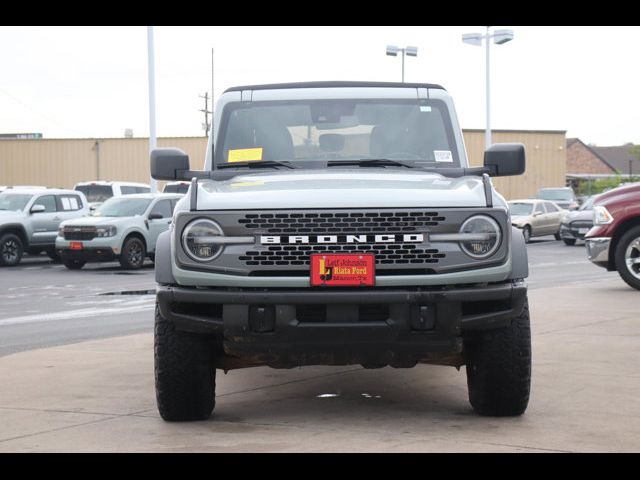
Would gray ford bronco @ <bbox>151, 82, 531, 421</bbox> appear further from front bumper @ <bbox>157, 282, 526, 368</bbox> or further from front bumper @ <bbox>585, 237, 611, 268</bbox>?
front bumper @ <bbox>585, 237, 611, 268</bbox>

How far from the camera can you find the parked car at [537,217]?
37.6 meters

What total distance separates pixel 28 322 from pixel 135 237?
36.0ft

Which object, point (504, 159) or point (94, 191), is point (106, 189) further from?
point (504, 159)

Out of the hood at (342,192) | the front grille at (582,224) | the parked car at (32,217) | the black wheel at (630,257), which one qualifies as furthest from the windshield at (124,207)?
the hood at (342,192)

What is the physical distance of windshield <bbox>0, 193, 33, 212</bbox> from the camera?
26188 millimetres

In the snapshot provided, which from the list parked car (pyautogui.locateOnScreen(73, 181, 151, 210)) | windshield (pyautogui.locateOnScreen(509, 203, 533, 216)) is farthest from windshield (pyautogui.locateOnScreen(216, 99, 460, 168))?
windshield (pyautogui.locateOnScreen(509, 203, 533, 216))

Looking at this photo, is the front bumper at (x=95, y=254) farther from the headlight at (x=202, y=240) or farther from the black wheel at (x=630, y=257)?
the headlight at (x=202, y=240)

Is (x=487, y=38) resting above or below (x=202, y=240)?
above

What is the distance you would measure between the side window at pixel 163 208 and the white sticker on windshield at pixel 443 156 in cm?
1778

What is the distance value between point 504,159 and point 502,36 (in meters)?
35.1

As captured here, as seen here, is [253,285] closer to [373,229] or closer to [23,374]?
[373,229]

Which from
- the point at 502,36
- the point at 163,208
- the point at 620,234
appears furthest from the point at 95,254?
the point at 502,36

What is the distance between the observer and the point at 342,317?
5895mm

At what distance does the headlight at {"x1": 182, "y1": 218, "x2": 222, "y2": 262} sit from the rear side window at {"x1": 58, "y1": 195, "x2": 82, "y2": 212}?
21495 mm
